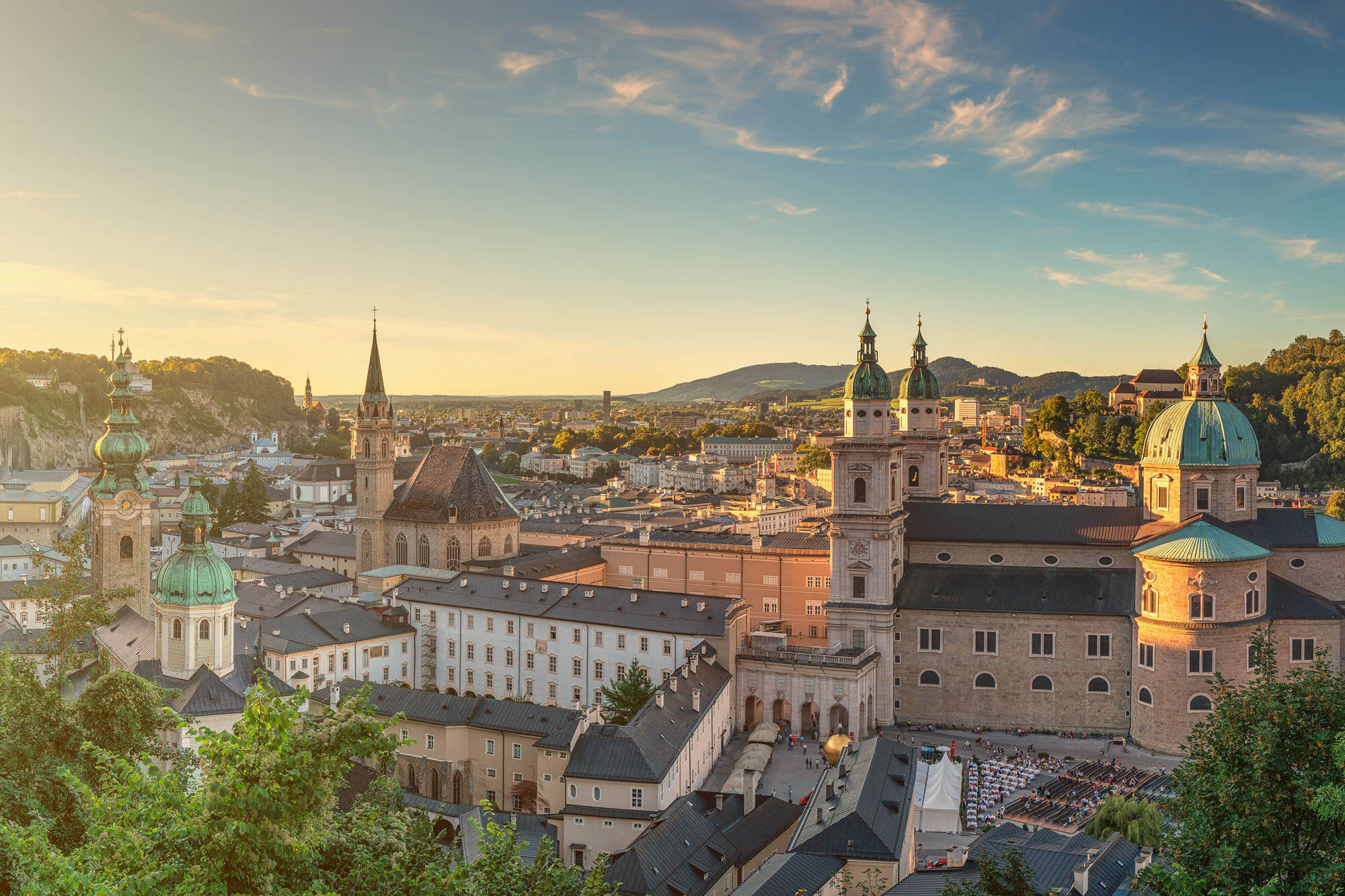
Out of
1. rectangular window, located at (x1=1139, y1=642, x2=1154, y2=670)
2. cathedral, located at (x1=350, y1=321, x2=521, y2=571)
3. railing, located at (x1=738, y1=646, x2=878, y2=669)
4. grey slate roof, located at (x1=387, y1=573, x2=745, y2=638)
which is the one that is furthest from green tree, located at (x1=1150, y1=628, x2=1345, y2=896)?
cathedral, located at (x1=350, y1=321, x2=521, y2=571)

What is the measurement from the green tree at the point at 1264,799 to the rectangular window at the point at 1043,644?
3525 cm

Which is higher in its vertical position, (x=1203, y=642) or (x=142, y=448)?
(x=142, y=448)

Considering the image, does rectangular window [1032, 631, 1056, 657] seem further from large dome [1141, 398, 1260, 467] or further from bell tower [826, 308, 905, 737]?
large dome [1141, 398, 1260, 467]

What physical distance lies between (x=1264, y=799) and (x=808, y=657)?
3540 centimetres

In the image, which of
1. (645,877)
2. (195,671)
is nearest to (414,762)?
(195,671)

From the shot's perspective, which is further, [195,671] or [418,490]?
[418,490]

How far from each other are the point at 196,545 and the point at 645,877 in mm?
21077

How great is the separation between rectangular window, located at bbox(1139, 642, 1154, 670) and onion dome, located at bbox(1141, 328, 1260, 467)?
29.6 ft

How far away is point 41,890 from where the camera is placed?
12680 mm

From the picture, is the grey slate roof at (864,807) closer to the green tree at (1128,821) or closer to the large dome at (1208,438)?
the green tree at (1128,821)

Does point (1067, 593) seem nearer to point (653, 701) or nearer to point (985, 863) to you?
point (653, 701)

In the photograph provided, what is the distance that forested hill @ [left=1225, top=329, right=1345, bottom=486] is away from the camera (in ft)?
385

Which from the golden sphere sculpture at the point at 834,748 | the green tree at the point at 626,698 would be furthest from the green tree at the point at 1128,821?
the green tree at the point at 626,698

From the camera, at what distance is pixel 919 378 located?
219ft
